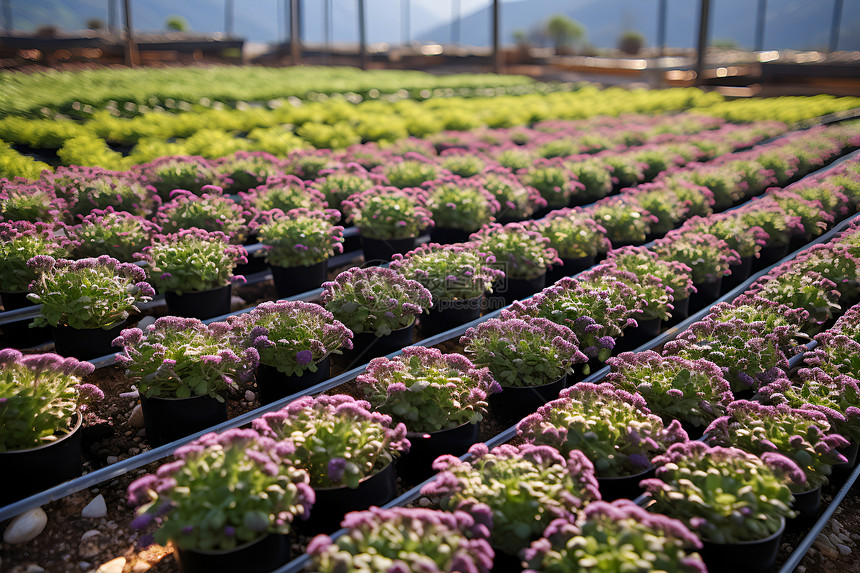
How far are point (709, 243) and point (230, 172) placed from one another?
474 cm

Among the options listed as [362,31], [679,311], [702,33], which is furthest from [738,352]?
[362,31]

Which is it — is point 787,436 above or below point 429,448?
above

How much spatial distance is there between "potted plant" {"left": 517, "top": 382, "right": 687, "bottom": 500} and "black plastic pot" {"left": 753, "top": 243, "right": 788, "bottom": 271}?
4050 mm

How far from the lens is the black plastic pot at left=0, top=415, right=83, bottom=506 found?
248 cm

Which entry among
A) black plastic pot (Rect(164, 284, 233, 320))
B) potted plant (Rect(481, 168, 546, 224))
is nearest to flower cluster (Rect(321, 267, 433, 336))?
black plastic pot (Rect(164, 284, 233, 320))

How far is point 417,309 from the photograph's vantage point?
11.5 ft

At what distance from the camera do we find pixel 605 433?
2.64 metres

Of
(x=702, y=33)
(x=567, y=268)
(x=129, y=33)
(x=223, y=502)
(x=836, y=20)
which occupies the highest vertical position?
(x=836, y=20)

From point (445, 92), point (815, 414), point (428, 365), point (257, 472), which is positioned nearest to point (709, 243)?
point (815, 414)

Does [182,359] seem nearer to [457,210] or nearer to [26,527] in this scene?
[26,527]

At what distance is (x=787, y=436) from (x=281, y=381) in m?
2.58

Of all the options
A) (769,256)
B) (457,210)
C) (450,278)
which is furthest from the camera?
(769,256)

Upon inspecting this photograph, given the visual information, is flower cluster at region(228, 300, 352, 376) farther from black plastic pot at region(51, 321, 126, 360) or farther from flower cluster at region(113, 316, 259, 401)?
black plastic pot at region(51, 321, 126, 360)

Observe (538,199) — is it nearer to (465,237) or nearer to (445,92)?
(465,237)
